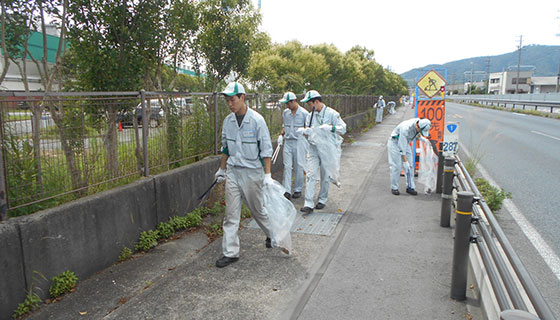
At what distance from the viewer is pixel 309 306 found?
3.79 m

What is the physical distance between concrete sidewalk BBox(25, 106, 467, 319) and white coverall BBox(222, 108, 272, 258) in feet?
1.29

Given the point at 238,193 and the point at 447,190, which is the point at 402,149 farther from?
the point at 238,193

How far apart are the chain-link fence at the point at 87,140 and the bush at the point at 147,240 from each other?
0.71 m

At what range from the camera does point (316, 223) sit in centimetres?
629

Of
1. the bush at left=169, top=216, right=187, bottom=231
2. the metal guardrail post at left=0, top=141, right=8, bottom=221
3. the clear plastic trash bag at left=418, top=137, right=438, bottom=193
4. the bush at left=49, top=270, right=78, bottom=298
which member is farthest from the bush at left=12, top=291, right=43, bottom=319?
the clear plastic trash bag at left=418, top=137, right=438, bottom=193

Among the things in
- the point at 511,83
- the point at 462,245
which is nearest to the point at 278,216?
the point at 462,245

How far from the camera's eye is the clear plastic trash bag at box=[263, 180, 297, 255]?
481 centimetres

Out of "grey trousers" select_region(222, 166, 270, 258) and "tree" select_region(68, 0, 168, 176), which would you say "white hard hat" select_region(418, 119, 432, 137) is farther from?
"tree" select_region(68, 0, 168, 176)

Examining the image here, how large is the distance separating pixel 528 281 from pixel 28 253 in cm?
378

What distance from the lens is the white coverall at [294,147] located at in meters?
7.94

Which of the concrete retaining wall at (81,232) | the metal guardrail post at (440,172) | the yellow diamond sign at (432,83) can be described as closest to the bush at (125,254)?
the concrete retaining wall at (81,232)

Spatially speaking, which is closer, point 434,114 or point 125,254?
point 125,254

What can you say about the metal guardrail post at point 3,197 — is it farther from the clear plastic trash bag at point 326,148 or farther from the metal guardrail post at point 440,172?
the metal guardrail post at point 440,172

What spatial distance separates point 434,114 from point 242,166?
6.12 m
